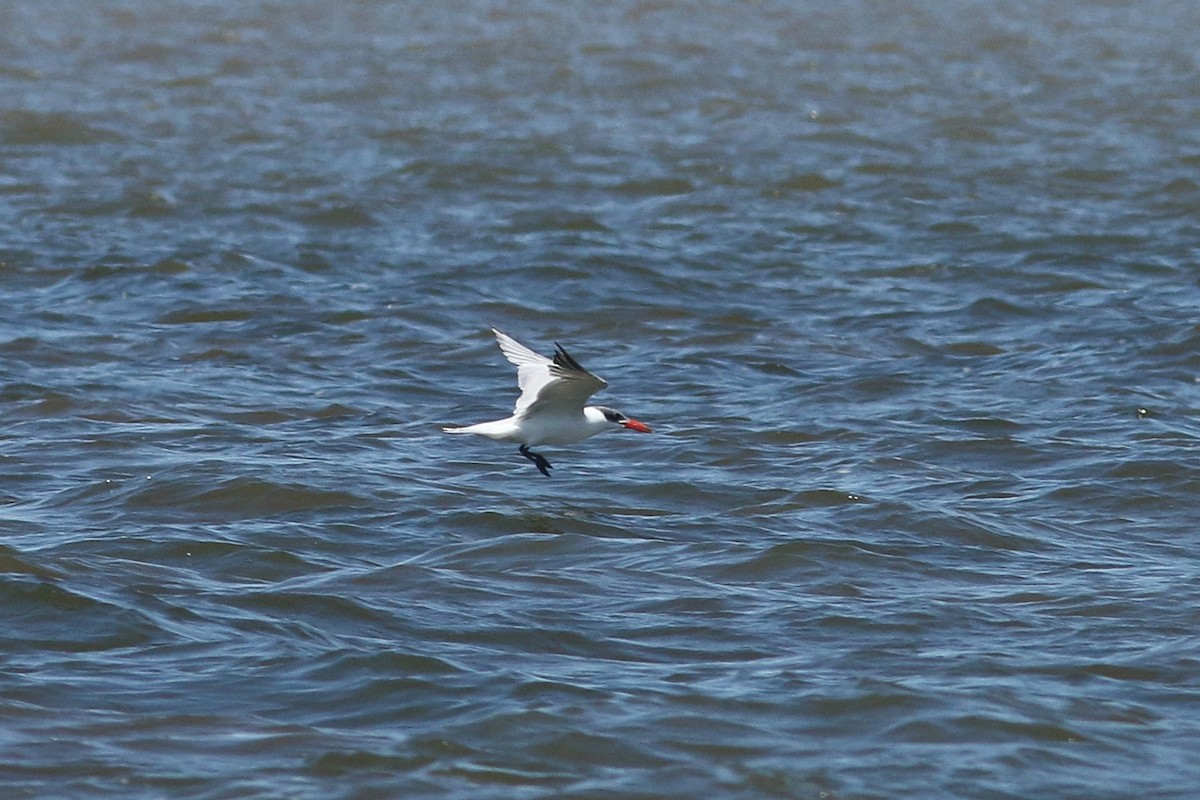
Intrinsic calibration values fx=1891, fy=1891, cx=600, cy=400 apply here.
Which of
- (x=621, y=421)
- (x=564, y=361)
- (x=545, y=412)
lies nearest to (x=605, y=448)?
(x=621, y=421)

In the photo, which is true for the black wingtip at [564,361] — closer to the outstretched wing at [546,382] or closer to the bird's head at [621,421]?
the outstretched wing at [546,382]

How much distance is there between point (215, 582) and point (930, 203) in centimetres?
1133

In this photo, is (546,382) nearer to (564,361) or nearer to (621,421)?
(564,361)

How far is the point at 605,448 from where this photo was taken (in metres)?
12.1

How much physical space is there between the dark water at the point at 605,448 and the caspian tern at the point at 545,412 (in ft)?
1.40

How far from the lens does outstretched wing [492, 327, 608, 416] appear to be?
1002cm

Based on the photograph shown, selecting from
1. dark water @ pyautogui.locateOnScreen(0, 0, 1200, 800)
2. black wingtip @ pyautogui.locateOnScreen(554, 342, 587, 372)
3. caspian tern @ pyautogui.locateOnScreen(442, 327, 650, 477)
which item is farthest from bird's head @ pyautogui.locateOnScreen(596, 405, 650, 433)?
black wingtip @ pyautogui.locateOnScreen(554, 342, 587, 372)

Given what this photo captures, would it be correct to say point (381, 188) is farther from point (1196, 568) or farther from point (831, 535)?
point (1196, 568)

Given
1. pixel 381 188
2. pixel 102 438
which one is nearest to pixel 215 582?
pixel 102 438

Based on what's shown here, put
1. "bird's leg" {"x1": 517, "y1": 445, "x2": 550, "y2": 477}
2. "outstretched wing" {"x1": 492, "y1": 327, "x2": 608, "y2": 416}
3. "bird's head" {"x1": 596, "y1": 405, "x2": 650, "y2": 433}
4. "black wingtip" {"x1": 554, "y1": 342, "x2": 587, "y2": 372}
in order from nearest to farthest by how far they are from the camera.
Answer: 1. "black wingtip" {"x1": 554, "y1": 342, "x2": 587, "y2": 372}
2. "outstretched wing" {"x1": 492, "y1": 327, "x2": 608, "y2": 416}
3. "bird's head" {"x1": 596, "y1": 405, "x2": 650, "y2": 433}
4. "bird's leg" {"x1": 517, "y1": 445, "x2": 550, "y2": 477}

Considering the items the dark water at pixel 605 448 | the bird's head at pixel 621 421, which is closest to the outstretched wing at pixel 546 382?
the bird's head at pixel 621 421

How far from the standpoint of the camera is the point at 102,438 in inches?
454

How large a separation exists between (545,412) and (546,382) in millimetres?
490

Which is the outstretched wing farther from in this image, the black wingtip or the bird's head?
the bird's head
